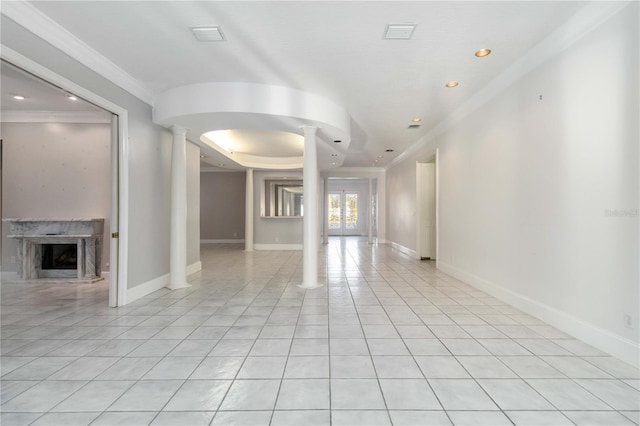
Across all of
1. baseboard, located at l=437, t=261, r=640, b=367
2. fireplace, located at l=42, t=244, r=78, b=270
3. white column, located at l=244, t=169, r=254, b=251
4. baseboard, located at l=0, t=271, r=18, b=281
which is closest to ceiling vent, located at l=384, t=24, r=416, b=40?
baseboard, located at l=437, t=261, r=640, b=367

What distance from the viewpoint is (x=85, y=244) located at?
204 inches

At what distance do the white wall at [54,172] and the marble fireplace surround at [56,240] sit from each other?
0.57ft

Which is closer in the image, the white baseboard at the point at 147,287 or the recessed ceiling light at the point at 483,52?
the recessed ceiling light at the point at 483,52

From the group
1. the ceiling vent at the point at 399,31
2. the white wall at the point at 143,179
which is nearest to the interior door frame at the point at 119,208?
the white wall at the point at 143,179

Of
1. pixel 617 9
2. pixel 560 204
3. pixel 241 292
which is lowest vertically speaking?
pixel 241 292

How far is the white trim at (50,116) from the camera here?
5.14 metres

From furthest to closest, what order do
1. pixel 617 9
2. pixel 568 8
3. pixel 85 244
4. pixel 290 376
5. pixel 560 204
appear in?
pixel 85 244, pixel 560 204, pixel 568 8, pixel 617 9, pixel 290 376

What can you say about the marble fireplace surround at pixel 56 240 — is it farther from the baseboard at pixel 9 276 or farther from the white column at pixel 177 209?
the white column at pixel 177 209

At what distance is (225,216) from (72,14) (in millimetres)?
9027

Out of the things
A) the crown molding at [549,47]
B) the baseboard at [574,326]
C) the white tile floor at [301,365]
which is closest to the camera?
the white tile floor at [301,365]

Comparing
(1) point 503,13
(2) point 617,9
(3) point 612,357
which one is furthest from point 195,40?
(3) point 612,357

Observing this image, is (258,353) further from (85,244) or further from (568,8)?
(85,244)

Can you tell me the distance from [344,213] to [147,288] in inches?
467

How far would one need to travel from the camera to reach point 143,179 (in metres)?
4.20
